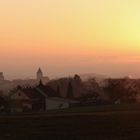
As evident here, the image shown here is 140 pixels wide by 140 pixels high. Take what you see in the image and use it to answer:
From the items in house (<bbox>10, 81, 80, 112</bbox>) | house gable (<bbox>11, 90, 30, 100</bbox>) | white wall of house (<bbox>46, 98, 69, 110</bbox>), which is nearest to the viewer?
house (<bbox>10, 81, 80, 112</bbox>)

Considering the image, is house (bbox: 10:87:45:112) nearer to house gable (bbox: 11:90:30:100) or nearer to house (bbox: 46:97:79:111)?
house gable (bbox: 11:90:30:100)

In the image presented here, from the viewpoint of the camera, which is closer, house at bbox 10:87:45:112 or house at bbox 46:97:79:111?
house at bbox 10:87:45:112

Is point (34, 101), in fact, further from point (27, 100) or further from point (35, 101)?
point (27, 100)

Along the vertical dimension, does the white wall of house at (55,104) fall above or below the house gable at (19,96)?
below

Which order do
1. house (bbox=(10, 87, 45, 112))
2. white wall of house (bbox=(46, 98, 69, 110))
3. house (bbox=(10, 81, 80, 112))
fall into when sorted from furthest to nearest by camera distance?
white wall of house (bbox=(46, 98, 69, 110)) → house (bbox=(10, 81, 80, 112)) → house (bbox=(10, 87, 45, 112))

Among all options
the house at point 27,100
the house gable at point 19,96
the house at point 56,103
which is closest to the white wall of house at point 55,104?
the house at point 56,103

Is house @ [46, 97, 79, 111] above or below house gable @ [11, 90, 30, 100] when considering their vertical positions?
below

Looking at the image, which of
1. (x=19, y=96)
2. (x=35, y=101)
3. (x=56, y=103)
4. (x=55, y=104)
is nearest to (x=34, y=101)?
(x=35, y=101)

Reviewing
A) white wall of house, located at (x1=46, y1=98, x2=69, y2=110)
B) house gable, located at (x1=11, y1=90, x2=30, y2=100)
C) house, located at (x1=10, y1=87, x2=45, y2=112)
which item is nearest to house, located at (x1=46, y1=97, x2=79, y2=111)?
white wall of house, located at (x1=46, y1=98, x2=69, y2=110)

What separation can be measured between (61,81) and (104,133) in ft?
553

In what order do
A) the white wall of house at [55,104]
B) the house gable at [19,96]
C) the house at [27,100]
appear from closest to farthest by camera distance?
the house at [27,100], the white wall of house at [55,104], the house gable at [19,96]

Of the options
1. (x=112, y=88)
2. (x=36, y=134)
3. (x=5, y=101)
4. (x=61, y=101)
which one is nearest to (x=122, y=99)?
(x=112, y=88)

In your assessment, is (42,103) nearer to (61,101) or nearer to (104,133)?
(61,101)

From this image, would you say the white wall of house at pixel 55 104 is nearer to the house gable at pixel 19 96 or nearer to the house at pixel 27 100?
the house at pixel 27 100
